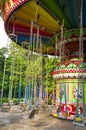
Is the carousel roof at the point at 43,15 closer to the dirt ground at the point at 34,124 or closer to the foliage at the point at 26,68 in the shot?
the foliage at the point at 26,68

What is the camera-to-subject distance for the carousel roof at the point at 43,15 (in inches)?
424

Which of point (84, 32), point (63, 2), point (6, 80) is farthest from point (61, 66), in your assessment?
point (6, 80)

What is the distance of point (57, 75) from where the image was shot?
42.6 ft

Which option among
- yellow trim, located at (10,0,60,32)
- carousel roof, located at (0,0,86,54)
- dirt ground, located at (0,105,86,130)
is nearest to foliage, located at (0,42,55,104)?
carousel roof, located at (0,0,86,54)

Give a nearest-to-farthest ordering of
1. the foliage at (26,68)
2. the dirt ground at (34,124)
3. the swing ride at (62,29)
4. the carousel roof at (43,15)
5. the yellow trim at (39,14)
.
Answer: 1. the dirt ground at (34,124)
2. the carousel roof at (43,15)
3. the swing ride at (62,29)
4. the yellow trim at (39,14)
5. the foliage at (26,68)

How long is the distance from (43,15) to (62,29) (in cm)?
145

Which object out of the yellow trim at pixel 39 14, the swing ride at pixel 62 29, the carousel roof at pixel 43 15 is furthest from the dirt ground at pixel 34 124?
the yellow trim at pixel 39 14

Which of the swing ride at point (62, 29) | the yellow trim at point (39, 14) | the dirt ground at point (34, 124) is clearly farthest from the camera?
the yellow trim at point (39, 14)

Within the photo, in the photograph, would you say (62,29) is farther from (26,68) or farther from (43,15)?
(26,68)

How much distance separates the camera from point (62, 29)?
42.7 feet

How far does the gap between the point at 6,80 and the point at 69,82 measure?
16774 millimetres

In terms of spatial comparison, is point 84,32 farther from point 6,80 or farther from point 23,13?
point 6,80

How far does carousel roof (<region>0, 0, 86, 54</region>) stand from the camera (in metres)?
10.8

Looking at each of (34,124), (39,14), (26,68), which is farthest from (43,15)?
(34,124)
